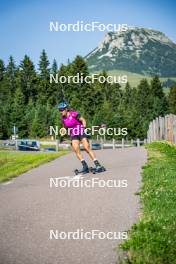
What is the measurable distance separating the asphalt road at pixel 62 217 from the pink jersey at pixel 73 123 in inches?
56.8

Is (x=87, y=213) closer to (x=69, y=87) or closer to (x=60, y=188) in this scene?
(x=60, y=188)

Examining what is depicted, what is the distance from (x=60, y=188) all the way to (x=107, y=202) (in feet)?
7.61

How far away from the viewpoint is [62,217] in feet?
25.6

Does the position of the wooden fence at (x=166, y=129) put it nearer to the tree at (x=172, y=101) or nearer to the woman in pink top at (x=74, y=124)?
the woman in pink top at (x=74, y=124)

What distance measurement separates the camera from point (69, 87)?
4717 inches

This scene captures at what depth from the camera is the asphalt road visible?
19.1 ft

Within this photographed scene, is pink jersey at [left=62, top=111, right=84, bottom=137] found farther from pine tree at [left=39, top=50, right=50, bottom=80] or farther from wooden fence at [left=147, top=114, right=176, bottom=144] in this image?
pine tree at [left=39, top=50, right=50, bottom=80]

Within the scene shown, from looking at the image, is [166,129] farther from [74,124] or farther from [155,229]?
[155,229]

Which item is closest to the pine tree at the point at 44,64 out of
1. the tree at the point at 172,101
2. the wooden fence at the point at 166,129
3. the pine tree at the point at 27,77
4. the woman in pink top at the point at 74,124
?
the pine tree at the point at 27,77

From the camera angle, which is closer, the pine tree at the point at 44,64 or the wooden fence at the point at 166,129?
the wooden fence at the point at 166,129

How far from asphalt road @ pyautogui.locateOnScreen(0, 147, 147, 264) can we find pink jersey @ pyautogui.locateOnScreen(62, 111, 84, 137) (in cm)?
144

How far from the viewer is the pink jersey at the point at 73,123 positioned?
1306cm

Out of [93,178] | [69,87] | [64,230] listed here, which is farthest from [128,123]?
[64,230]

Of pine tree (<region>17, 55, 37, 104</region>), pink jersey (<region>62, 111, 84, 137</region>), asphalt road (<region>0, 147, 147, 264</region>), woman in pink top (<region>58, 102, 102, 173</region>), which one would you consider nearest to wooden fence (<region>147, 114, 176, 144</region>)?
woman in pink top (<region>58, 102, 102, 173</region>)
